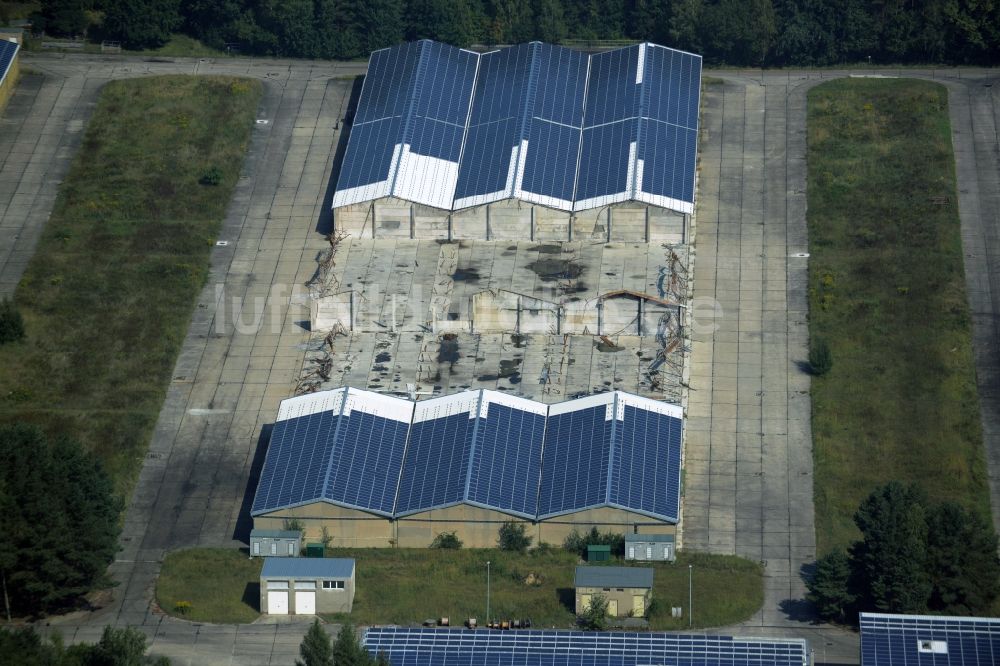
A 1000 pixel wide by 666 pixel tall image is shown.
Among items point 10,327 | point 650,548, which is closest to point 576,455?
point 650,548

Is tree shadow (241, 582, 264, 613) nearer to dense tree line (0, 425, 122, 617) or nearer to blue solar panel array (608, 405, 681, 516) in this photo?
dense tree line (0, 425, 122, 617)

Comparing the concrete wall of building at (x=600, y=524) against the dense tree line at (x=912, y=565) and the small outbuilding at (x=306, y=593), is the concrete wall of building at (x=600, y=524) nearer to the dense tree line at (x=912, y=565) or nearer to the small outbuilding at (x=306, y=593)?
the dense tree line at (x=912, y=565)

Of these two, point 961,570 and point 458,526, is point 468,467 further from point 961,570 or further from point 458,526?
point 961,570

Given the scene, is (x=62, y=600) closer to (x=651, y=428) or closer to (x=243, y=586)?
(x=243, y=586)

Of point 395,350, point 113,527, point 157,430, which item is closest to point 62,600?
point 113,527

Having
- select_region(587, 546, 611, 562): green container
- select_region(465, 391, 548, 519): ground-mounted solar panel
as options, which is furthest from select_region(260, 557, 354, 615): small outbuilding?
select_region(587, 546, 611, 562): green container

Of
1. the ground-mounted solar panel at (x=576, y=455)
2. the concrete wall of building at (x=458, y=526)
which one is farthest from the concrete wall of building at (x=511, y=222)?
the concrete wall of building at (x=458, y=526)

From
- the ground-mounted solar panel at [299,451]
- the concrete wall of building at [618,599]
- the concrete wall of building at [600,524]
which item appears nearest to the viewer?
the concrete wall of building at [618,599]
